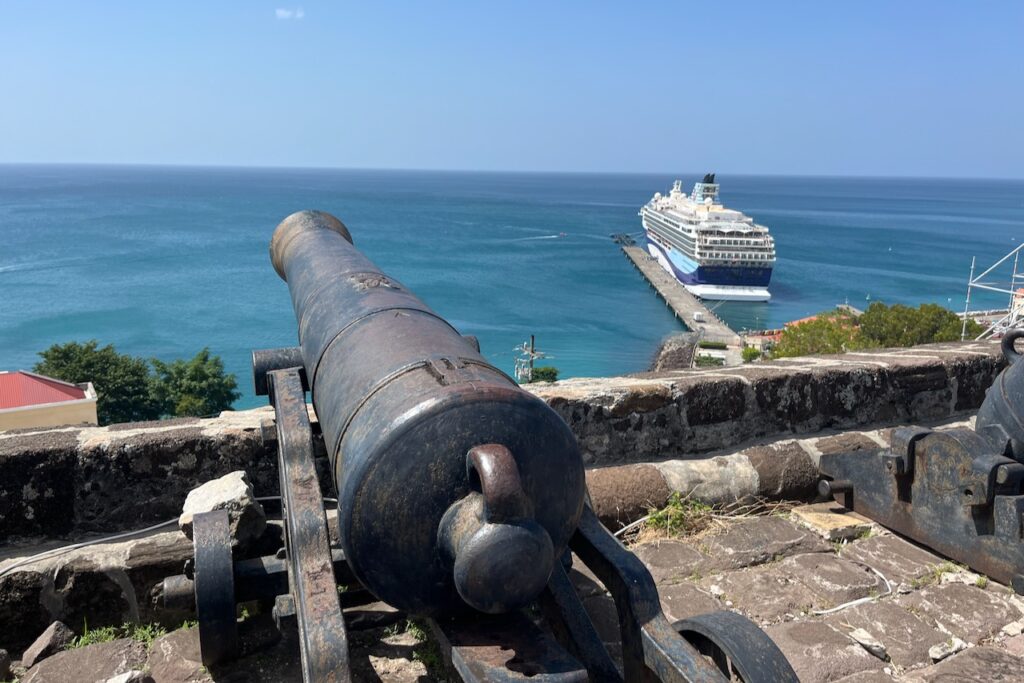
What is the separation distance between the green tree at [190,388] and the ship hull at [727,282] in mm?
45253

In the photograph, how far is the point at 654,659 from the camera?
6.33 feet

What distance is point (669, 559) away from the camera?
313 cm

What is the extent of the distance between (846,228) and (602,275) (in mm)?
57602

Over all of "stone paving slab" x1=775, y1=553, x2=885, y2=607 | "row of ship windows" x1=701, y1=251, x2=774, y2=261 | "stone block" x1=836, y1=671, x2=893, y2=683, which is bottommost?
"row of ship windows" x1=701, y1=251, x2=774, y2=261

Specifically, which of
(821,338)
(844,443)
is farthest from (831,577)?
(821,338)

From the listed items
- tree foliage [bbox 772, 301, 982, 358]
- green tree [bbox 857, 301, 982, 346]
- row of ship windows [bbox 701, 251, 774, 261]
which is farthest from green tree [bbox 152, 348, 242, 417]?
row of ship windows [bbox 701, 251, 774, 261]

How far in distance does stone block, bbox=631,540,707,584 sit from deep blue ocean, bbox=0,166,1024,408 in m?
42.9

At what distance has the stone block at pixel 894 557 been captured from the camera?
309 cm

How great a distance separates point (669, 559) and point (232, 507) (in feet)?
5.25

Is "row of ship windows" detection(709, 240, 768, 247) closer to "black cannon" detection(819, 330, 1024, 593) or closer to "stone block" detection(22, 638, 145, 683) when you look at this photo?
"black cannon" detection(819, 330, 1024, 593)

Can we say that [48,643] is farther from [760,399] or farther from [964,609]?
[760,399]

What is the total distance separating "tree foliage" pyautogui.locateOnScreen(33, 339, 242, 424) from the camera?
32.5m

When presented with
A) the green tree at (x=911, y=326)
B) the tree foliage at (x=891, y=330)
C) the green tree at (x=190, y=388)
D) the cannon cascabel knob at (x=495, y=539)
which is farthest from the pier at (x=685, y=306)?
the cannon cascabel knob at (x=495, y=539)

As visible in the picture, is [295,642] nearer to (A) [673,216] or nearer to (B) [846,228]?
(A) [673,216]
